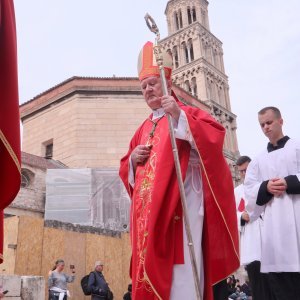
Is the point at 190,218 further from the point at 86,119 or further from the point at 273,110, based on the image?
the point at 86,119

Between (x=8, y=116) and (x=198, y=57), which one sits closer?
(x=8, y=116)

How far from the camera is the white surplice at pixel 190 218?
304 centimetres

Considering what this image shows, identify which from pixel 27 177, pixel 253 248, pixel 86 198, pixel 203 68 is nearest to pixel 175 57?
pixel 203 68

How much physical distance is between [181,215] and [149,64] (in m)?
1.50

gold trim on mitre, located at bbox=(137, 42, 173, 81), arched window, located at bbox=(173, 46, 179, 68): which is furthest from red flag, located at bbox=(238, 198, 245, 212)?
arched window, located at bbox=(173, 46, 179, 68)

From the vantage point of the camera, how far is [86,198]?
2098 cm

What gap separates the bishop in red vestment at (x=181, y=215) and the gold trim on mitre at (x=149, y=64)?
0.47m

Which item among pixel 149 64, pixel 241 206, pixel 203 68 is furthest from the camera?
pixel 203 68

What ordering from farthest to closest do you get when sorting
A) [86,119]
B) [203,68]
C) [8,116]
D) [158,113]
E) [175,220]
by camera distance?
1. [203,68]
2. [86,119]
3. [158,113]
4. [175,220]
5. [8,116]

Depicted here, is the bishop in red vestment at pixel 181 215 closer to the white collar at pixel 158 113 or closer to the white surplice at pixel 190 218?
the white surplice at pixel 190 218

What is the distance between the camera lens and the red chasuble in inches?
121

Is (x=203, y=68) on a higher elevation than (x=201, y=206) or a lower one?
higher

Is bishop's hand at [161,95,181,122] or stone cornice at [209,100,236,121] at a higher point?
stone cornice at [209,100,236,121]

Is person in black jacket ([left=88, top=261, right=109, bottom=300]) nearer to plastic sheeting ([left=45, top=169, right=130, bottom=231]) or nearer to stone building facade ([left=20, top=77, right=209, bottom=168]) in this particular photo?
plastic sheeting ([left=45, top=169, right=130, bottom=231])
